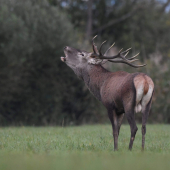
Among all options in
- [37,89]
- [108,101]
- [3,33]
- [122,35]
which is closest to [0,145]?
[108,101]

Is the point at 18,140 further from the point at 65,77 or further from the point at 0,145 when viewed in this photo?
the point at 65,77

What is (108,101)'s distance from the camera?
7.77m

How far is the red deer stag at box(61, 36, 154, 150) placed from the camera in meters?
7.05

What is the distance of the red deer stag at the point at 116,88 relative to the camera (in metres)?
7.05

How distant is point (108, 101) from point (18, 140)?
2.44 metres

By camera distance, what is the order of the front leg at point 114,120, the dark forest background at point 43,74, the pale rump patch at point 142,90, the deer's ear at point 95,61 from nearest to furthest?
the pale rump patch at point 142,90
the front leg at point 114,120
the deer's ear at point 95,61
the dark forest background at point 43,74

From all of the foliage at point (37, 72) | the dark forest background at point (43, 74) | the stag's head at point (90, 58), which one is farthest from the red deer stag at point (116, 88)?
the foliage at point (37, 72)

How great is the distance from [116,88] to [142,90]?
0.76 m

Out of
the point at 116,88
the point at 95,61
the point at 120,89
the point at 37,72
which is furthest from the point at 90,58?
the point at 37,72

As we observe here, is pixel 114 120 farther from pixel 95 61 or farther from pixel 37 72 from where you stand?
pixel 37 72

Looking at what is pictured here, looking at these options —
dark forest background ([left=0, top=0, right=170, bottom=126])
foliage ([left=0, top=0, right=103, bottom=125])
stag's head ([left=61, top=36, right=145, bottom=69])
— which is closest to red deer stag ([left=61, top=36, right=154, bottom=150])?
stag's head ([left=61, top=36, right=145, bottom=69])

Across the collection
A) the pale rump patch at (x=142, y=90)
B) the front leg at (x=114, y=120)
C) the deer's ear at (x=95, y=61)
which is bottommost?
the front leg at (x=114, y=120)

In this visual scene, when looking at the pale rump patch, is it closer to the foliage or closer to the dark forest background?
the dark forest background

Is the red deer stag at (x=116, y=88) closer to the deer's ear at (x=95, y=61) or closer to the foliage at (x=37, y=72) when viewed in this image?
the deer's ear at (x=95, y=61)
